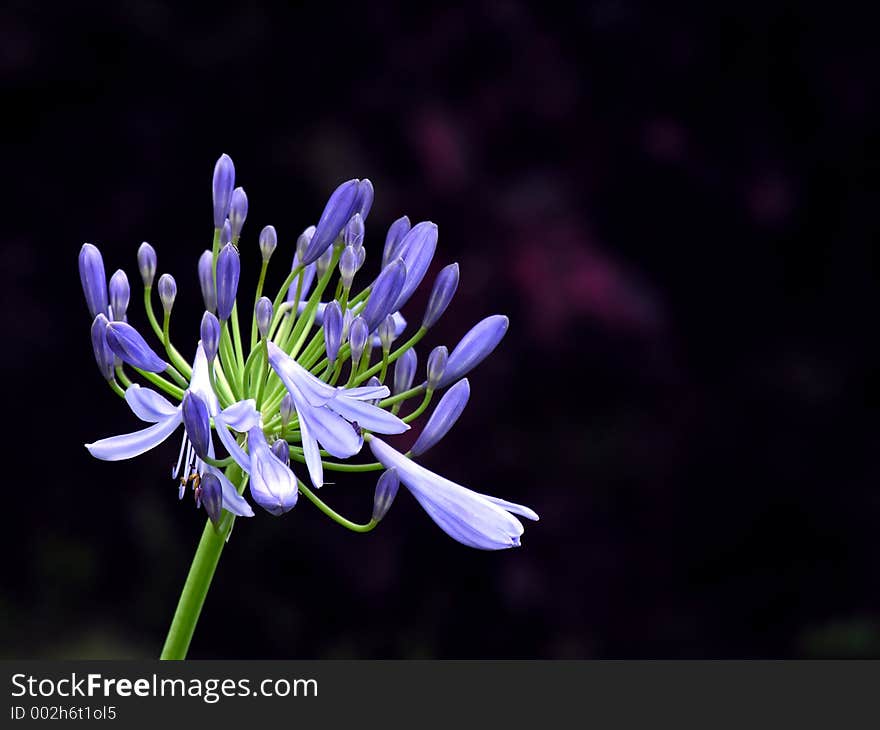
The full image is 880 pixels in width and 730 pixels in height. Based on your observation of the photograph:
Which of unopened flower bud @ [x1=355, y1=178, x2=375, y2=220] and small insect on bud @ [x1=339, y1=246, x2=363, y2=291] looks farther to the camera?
unopened flower bud @ [x1=355, y1=178, x2=375, y2=220]

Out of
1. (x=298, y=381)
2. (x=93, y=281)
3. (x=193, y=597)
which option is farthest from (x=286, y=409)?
(x=93, y=281)

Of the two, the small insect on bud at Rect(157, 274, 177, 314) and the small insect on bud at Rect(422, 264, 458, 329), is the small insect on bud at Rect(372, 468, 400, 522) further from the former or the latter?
the small insect on bud at Rect(157, 274, 177, 314)

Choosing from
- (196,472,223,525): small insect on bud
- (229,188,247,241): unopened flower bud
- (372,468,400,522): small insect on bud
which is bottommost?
(196,472,223,525): small insect on bud

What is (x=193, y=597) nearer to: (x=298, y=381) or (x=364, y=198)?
(x=298, y=381)

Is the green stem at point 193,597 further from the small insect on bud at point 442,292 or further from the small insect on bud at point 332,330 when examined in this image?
the small insect on bud at point 442,292

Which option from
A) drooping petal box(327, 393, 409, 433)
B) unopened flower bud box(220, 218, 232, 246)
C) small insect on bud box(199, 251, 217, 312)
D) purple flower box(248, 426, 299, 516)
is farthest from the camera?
unopened flower bud box(220, 218, 232, 246)

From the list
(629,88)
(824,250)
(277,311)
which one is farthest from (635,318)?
(277,311)

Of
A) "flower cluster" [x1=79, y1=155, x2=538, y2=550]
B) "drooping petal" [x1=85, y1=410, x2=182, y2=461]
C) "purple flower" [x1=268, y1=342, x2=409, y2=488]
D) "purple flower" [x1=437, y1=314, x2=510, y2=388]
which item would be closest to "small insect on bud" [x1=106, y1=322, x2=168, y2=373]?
"flower cluster" [x1=79, y1=155, x2=538, y2=550]
